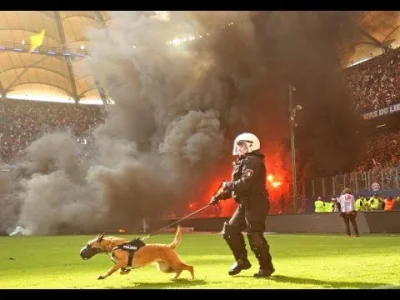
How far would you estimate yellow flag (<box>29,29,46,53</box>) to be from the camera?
33750 millimetres

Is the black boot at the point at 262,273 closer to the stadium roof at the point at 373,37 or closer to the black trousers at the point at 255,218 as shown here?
the black trousers at the point at 255,218

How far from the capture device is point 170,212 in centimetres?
2356

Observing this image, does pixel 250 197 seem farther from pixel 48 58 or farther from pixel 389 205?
pixel 48 58

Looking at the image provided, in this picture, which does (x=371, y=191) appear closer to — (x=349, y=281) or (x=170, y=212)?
(x=170, y=212)

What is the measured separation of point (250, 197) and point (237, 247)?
0.68 m

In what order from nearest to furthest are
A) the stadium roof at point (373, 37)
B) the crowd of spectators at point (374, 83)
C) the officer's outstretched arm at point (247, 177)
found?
the officer's outstretched arm at point (247, 177), the crowd of spectators at point (374, 83), the stadium roof at point (373, 37)

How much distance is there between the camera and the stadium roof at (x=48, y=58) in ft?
106

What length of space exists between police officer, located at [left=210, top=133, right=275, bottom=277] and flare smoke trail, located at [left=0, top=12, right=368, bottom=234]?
16.2 m

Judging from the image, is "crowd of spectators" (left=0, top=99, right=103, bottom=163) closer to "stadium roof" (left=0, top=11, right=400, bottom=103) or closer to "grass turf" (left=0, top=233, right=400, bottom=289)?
"stadium roof" (left=0, top=11, right=400, bottom=103)

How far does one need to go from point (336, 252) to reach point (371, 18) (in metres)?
19.4

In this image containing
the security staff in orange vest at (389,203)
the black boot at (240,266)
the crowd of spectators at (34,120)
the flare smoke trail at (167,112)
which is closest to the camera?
the black boot at (240,266)

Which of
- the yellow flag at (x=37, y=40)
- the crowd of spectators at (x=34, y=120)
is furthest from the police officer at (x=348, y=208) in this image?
the yellow flag at (x=37, y=40)

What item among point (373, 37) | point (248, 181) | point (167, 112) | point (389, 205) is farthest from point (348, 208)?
point (373, 37)
